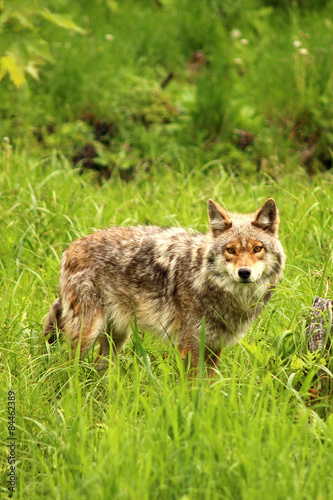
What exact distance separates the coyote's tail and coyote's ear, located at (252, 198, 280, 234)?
5.67 ft

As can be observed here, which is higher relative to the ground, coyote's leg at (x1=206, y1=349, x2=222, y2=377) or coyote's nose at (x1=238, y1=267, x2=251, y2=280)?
coyote's nose at (x1=238, y1=267, x2=251, y2=280)

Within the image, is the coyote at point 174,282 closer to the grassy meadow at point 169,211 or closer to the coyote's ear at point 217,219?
the coyote's ear at point 217,219

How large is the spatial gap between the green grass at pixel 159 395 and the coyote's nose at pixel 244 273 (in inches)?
14.2

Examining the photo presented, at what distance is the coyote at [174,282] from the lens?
4371mm

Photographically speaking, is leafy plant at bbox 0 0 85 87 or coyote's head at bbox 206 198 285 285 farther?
coyote's head at bbox 206 198 285 285

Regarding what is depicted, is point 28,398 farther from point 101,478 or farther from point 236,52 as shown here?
point 236,52

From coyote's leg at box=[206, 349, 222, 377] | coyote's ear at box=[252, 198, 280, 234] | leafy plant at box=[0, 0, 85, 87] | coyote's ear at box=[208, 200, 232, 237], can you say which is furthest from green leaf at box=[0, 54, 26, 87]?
coyote's leg at box=[206, 349, 222, 377]

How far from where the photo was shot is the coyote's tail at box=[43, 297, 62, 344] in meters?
4.69

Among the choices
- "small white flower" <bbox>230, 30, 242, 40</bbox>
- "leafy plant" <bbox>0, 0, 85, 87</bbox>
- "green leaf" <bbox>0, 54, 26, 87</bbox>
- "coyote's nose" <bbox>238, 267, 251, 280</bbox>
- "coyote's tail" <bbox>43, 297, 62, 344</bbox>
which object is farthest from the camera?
"small white flower" <bbox>230, 30, 242, 40</bbox>

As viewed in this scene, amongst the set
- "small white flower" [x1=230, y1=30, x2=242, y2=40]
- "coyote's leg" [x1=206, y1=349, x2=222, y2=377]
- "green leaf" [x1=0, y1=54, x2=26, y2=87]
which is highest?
"small white flower" [x1=230, y1=30, x2=242, y2=40]

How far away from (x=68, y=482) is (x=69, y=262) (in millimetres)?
2124

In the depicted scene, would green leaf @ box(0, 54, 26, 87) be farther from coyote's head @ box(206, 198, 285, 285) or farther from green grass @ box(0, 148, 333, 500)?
green grass @ box(0, 148, 333, 500)

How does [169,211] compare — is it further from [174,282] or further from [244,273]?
[244,273]

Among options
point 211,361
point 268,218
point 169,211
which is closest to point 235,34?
point 169,211
